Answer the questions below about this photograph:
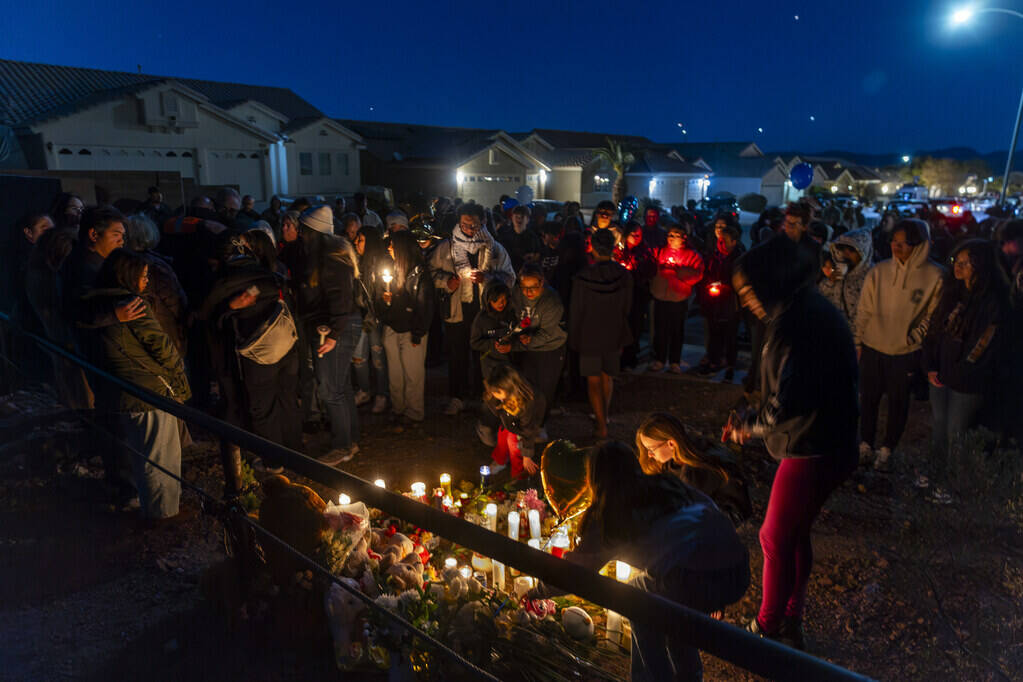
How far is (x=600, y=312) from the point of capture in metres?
6.11

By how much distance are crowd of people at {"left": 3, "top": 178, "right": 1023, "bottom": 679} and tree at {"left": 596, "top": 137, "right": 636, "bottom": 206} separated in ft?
119

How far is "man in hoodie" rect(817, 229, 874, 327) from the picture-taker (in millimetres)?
5941

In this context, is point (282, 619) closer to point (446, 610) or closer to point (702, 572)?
point (446, 610)

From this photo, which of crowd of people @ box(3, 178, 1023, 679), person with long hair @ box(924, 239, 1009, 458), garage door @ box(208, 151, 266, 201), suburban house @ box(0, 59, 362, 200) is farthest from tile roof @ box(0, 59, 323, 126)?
person with long hair @ box(924, 239, 1009, 458)

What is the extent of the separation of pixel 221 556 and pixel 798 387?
3516mm

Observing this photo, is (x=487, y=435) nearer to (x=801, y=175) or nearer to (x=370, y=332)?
(x=370, y=332)

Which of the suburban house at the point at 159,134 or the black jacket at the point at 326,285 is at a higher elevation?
the suburban house at the point at 159,134

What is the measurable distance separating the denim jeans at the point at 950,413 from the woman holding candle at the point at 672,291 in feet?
10.9

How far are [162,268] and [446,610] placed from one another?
3.89 meters

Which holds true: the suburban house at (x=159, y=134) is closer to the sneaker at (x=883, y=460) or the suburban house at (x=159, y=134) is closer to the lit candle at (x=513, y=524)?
the lit candle at (x=513, y=524)

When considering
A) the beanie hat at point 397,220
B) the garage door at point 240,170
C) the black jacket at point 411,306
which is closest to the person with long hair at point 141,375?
the black jacket at point 411,306

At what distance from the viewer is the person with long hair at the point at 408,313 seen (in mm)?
6418

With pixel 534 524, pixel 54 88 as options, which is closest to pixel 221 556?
pixel 534 524

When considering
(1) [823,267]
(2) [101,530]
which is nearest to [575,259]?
(1) [823,267]
